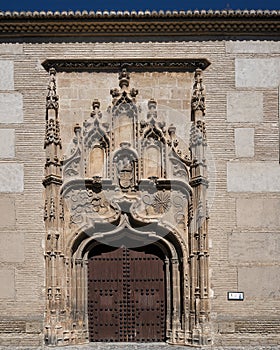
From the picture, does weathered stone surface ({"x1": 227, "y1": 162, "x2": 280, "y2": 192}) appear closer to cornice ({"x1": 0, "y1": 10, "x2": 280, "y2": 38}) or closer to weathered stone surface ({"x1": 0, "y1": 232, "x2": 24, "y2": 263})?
cornice ({"x1": 0, "y1": 10, "x2": 280, "y2": 38})

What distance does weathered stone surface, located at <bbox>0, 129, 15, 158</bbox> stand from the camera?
1269 cm

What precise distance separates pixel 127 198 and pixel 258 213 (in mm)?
2251

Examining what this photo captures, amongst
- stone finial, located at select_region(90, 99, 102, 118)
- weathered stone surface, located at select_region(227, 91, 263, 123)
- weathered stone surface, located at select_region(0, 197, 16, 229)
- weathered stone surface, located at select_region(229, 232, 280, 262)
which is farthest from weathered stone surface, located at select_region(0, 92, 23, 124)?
weathered stone surface, located at select_region(229, 232, 280, 262)

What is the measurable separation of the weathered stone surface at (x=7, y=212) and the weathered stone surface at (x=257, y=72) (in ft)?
14.5

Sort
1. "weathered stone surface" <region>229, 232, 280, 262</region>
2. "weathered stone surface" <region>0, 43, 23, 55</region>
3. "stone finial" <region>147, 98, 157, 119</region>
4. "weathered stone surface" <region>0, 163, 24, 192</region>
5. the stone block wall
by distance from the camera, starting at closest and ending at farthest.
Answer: the stone block wall
"weathered stone surface" <region>229, 232, 280, 262</region>
"weathered stone surface" <region>0, 163, 24, 192</region>
"stone finial" <region>147, 98, 157, 119</region>
"weathered stone surface" <region>0, 43, 23, 55</region>

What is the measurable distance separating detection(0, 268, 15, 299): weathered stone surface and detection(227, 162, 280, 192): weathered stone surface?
3973 mm

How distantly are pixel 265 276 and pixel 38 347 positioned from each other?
156 inches

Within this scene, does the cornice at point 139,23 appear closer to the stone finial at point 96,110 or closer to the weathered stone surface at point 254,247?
the stone finial at point 96,110

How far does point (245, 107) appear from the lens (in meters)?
12.8

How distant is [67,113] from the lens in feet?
42.2

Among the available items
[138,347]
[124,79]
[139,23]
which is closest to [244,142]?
[124,79]

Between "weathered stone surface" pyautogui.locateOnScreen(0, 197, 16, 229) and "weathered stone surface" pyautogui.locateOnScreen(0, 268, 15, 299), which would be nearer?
"weathered stone surface" pyautogui.locateOnScreen(0, 268, 15, 299)

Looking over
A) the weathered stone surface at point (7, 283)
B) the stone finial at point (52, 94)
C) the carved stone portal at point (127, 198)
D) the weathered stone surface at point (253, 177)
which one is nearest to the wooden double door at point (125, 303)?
the carved stone portal at point (127, 198)

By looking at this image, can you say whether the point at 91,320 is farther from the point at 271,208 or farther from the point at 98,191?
the point at 271,208
